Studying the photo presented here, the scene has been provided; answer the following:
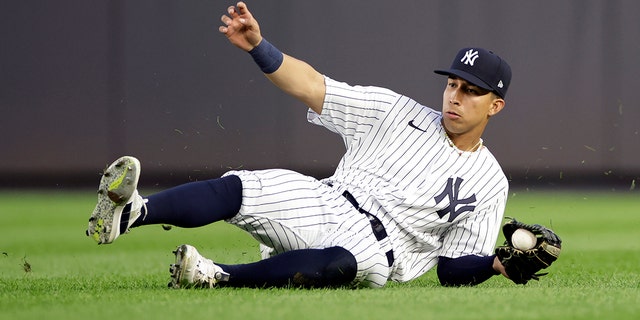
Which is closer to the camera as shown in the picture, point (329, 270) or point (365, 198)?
point (329, 270)

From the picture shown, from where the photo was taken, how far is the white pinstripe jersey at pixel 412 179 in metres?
3.93

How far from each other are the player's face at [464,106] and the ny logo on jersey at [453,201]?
206mm

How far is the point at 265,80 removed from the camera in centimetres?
898

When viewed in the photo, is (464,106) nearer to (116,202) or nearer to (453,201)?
(453,201)

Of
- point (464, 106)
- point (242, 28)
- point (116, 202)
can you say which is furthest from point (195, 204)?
point (464, 106)

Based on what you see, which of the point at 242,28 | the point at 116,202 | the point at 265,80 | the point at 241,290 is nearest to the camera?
the point at 116,202

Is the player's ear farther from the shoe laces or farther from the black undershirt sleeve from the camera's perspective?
the shoe laces

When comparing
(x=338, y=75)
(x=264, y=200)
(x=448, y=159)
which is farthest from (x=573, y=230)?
(x=264, y=200)

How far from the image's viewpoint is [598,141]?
377 inches

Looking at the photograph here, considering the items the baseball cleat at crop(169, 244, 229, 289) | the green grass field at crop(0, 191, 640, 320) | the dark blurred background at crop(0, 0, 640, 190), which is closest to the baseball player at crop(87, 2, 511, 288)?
the baseball cleat at crop(169, 244, 229, 289)

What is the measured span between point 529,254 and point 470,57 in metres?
0.76

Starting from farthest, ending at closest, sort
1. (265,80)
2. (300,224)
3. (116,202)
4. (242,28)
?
1. (265,80)
2. (300,224)
3. (242,28)
4. (116,202)

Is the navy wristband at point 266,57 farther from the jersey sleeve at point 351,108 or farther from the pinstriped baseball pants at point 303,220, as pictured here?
the pinstriped baseball pants at point 303,220

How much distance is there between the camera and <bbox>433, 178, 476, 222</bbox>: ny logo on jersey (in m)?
3.94
